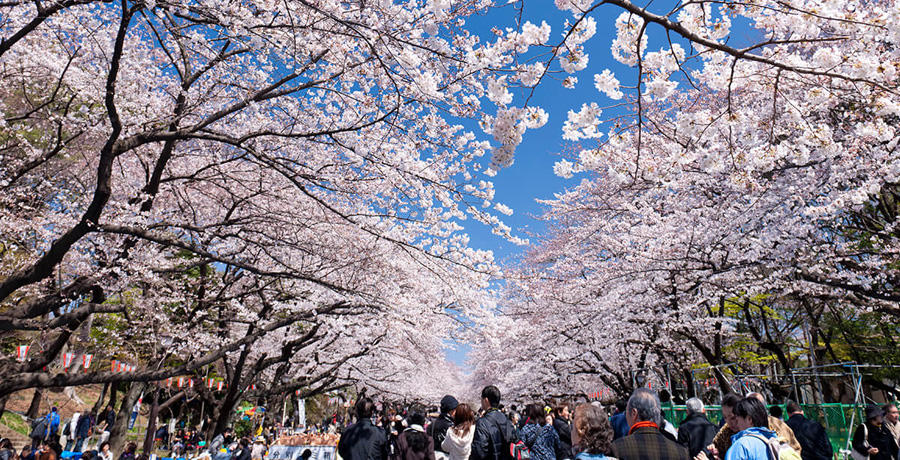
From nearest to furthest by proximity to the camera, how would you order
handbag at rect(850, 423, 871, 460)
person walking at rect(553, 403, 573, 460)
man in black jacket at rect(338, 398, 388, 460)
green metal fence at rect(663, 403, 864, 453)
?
man in black jacket at rect(338, 398, 388, 460) → person walking at rect(553, 403, 573, 460) → handbag at rect(850, 423, 871, 460) → green metal fence at rect(663, 403, 864, 453)

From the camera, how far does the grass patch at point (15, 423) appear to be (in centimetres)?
1712

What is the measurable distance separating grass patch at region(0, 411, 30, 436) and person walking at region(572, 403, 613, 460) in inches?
851

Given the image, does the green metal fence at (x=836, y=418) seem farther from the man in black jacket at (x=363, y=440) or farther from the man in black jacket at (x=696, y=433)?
the man in black jacket at (x=363, y=440)

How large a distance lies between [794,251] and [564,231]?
40.5ft

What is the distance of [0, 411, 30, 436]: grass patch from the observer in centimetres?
1712

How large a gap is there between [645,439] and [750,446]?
58 centimetres

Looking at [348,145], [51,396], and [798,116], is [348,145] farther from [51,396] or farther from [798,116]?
[51,396]

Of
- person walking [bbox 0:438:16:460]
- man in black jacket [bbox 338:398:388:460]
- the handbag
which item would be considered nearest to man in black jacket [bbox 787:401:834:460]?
the handbag

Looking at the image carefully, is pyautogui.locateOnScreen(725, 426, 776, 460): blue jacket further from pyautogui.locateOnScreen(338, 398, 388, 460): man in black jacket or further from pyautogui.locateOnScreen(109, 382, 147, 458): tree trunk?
pyautogui.locateOnScreen(109, 382, 147, 458): tree trunk

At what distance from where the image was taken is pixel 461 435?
4.62 metres

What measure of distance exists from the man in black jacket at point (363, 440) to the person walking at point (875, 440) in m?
5.45

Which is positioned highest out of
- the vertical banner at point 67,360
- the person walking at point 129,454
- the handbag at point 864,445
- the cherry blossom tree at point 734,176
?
the cherry blossom tree at point 734,176

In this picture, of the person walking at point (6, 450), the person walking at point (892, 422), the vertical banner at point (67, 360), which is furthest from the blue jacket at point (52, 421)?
the person walking at point (892, 422)

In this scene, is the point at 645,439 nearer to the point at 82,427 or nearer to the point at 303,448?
the point at 303,448
